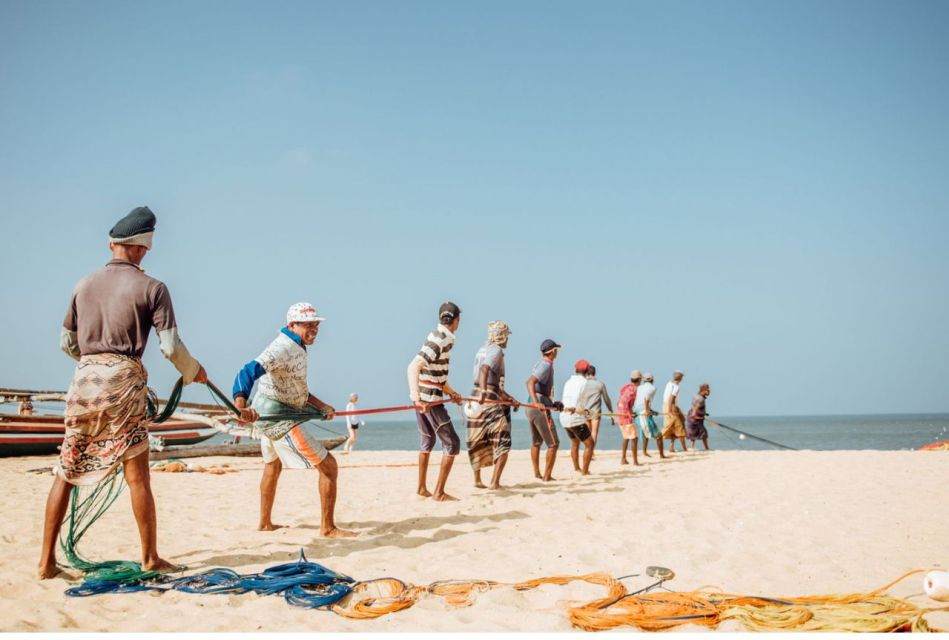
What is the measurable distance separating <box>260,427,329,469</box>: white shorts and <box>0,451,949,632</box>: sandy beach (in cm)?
64

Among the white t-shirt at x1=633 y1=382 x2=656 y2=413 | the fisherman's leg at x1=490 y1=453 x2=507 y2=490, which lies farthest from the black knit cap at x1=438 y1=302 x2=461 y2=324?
the white t-shirt at x1=633 y1=382 x2=656 y2=413

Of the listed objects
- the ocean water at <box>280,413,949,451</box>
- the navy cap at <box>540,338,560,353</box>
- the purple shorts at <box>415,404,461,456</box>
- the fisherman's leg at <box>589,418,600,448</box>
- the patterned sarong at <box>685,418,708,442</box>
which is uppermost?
the navy cap at <box>540,338,560,353</box>

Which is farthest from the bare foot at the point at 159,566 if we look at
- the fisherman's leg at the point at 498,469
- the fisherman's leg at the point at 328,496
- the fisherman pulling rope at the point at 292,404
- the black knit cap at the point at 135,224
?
the fisherman's leg at the point at 498,469

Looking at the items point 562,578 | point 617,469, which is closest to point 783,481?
point 617,469

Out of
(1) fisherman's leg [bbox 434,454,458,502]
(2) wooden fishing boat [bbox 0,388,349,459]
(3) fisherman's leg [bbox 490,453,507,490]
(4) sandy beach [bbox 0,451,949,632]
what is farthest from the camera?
(2) wooden fishing boat [bbox 0,388,349,459]

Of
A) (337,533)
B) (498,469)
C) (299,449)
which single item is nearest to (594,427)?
(498,469)

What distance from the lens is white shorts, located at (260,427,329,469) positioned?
538 cm

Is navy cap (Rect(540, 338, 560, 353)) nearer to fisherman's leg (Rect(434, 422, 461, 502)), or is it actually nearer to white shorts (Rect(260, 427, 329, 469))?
fisherman's leg (Rect(434, 422, 461, 502))

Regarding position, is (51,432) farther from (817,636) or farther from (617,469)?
(817,636)

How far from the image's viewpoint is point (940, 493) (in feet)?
26.0

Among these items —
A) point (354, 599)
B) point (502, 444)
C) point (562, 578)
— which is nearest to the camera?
point (354, 599)

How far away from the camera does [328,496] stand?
5.55m

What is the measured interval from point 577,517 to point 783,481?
4.29 metres

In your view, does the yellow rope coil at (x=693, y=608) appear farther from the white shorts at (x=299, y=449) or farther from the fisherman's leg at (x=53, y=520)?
the fisherman's leg at (x=53, y=520)
